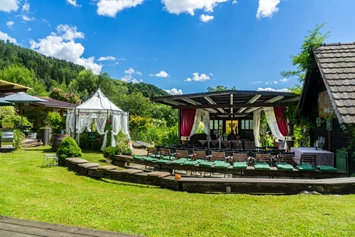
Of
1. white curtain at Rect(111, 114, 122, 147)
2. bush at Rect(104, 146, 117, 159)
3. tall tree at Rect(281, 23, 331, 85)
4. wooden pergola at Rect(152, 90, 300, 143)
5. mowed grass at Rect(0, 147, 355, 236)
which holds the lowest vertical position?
mowed grass at Rect(0, 147, 355, 236)

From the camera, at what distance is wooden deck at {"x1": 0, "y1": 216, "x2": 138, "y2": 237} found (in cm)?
233

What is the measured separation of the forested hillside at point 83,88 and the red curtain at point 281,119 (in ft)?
34.8

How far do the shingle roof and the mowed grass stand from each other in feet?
7.20

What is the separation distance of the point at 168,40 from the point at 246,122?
17.7 metres

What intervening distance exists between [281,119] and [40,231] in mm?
11128

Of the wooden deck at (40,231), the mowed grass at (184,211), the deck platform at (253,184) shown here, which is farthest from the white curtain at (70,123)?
the wooden deck at (40,231)


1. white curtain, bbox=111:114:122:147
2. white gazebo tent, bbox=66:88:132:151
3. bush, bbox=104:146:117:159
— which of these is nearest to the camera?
bush, bbox=104:146:117:159

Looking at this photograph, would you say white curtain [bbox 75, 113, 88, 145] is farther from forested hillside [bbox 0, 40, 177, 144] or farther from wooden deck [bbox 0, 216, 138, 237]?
wooden deck [bbox 0, 216, 138, 237]

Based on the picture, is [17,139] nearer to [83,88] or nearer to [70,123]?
[70,123]

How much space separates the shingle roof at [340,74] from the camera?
527 cm

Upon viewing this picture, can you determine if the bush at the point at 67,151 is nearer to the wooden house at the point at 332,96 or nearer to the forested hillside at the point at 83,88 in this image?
the wooden house at the point at 332,96

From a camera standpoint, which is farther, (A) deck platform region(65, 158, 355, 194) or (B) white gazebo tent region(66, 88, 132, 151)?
(B) white gazebo tent region(66, 88, 132, 151)

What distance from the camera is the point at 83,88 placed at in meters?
45.9

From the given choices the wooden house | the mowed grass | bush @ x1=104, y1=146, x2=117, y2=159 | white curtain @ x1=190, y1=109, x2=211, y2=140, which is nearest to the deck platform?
the mowed grass
